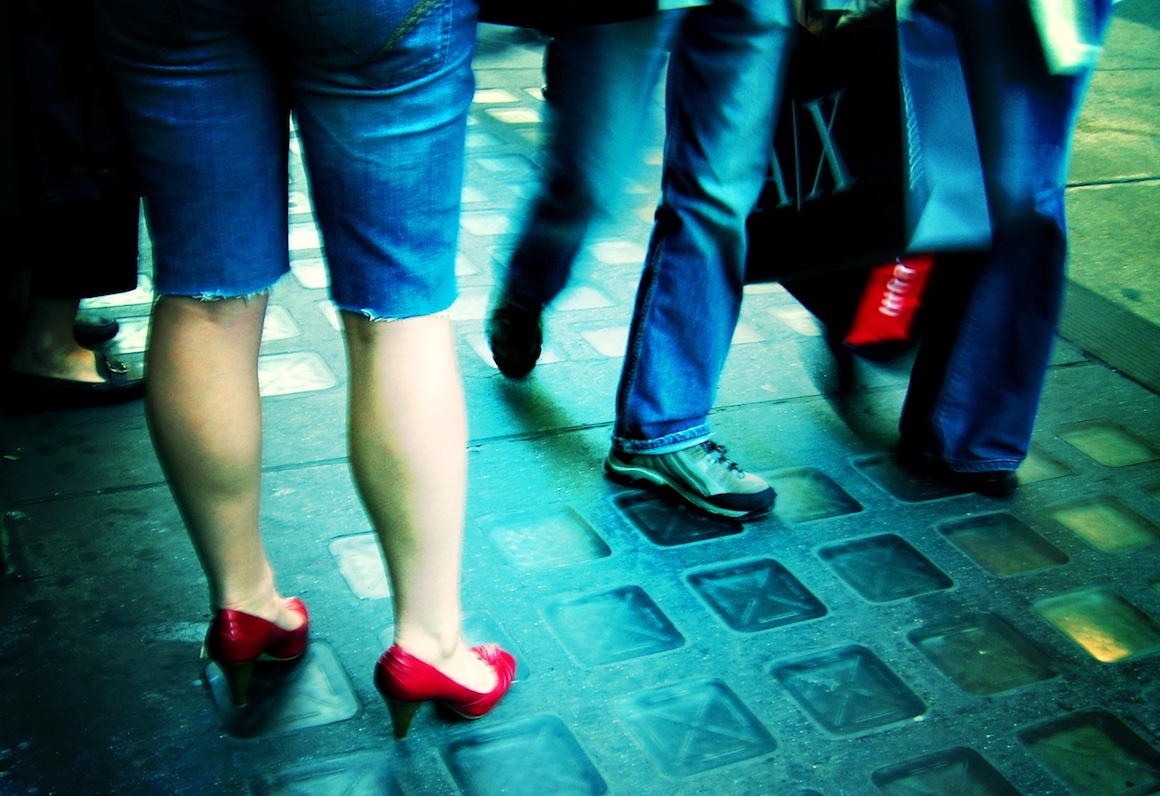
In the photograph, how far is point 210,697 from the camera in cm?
172

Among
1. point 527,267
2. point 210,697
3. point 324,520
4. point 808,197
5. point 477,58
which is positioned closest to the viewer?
point 210,697

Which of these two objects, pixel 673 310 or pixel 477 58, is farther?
pixel 477 58

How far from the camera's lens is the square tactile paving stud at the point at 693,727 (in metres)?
1.67

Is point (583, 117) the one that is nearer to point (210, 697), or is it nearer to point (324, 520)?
point (324, 520)

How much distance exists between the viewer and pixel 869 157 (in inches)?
84.6

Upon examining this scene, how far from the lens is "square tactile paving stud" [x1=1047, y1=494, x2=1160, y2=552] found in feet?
7.41

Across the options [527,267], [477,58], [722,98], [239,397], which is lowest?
[477,58]

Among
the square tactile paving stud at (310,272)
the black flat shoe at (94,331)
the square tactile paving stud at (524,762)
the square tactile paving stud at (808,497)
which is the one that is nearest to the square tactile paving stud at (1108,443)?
the square tactile paving stud at (808,497)

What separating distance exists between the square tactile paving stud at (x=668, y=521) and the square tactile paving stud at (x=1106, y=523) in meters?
0.67

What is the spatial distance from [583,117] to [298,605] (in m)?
1.09

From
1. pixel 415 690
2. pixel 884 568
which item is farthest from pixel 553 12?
pixel 884 568

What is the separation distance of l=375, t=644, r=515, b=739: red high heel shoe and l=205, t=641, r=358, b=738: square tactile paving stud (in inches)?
3.7

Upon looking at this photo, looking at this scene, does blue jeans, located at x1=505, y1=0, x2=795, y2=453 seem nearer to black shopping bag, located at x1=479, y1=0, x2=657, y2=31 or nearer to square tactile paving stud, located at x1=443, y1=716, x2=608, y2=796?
black shopping bag, located at x1=479, y1=0, x2=657, y2=31

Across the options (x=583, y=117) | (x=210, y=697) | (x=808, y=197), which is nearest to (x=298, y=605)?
(x=210, y=697)
